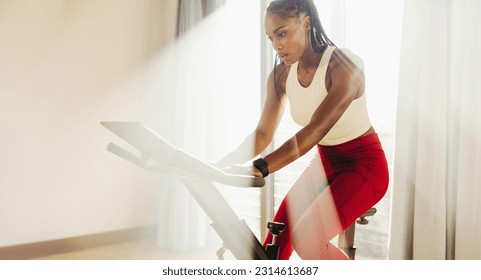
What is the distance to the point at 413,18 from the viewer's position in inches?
83.5

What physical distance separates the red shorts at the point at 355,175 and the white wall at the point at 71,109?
6.69 feet

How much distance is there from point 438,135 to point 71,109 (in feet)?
7.66

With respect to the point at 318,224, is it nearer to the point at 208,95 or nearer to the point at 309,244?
the point at 309,244

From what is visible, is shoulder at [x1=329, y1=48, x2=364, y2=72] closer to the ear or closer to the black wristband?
the ear

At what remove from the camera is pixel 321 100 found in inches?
69.3

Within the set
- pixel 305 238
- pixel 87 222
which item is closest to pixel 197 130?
pixel 87 222

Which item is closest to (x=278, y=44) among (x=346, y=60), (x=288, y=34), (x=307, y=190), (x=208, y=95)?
(x=288, y=34)

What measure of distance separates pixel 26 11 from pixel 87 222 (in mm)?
1467

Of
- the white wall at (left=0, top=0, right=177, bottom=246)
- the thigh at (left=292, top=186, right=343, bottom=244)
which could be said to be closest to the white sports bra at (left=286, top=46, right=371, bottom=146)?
the thigh at (left=292, top=186, right=343, bottom=244)

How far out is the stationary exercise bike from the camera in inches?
48.1

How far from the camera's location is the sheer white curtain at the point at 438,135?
1955 mm

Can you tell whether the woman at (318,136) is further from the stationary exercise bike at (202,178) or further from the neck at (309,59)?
the stationary exercise bike at (202,178)

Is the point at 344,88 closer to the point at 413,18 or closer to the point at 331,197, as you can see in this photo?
the point at 331,197

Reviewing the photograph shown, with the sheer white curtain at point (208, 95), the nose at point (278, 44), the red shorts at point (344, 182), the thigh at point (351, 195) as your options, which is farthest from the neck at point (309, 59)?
the sheer white curtain at point (208, 95)
